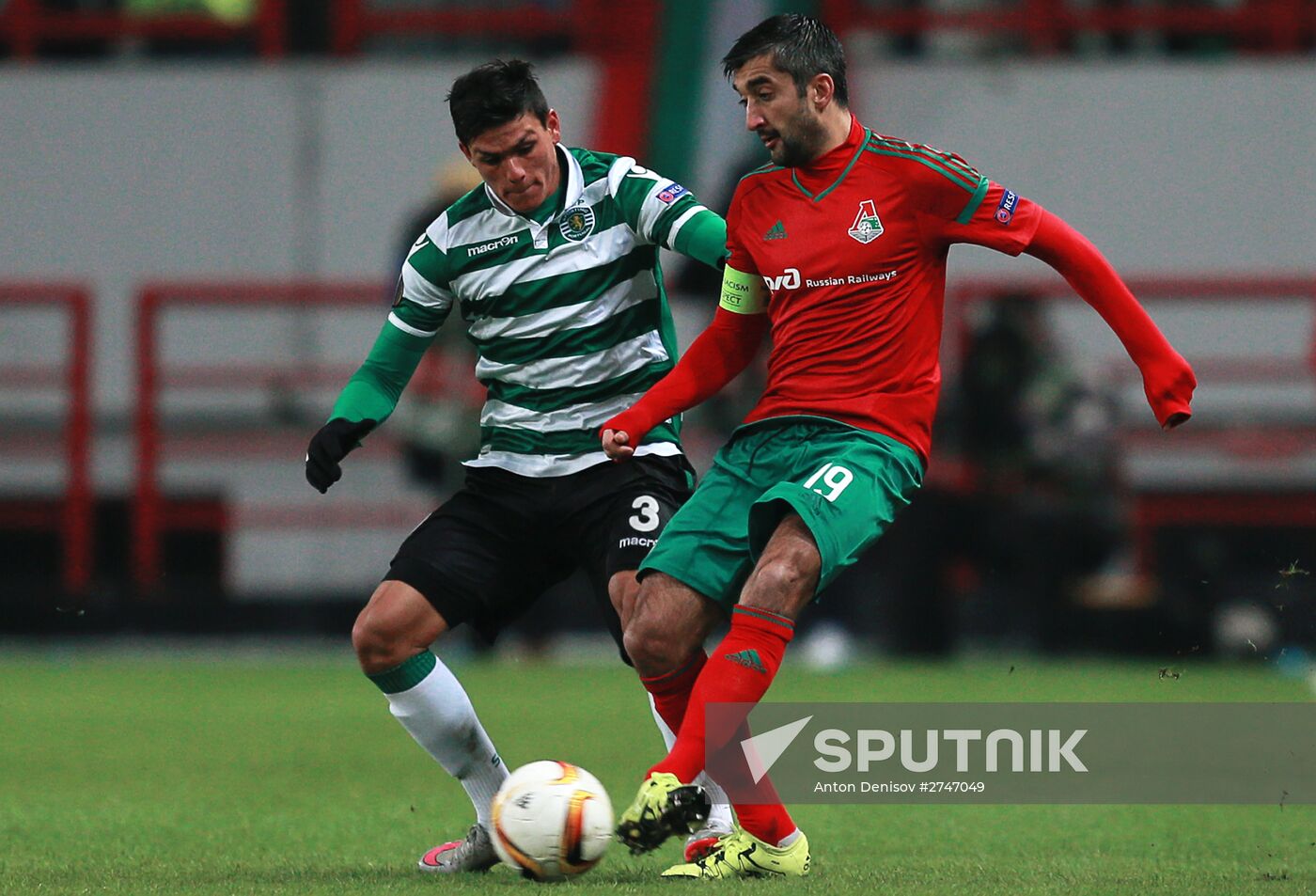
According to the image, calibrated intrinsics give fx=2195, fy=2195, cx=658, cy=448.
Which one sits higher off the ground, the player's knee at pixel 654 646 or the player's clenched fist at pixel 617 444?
the player's clenched fist at pixel 617 444

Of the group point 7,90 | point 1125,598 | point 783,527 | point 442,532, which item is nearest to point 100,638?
point 7,90

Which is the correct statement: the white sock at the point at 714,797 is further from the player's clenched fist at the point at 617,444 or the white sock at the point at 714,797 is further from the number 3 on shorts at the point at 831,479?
the number 3 on shorts at the point at 831,479

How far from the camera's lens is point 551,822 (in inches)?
186

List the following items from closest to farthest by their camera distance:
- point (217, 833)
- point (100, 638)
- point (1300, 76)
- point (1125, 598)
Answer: point (217, 833) < point (1125, 598) < point (100, 638) < point (1300, 76)

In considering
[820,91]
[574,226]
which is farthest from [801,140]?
[574,226]

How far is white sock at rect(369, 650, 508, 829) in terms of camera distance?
5.45 meters

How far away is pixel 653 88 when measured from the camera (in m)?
14.9

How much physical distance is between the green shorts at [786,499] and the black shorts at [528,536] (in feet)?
0.97

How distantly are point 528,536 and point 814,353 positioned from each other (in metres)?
0.92

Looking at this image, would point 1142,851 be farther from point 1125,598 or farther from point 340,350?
point 340,350

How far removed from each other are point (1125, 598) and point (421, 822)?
21.9 ft

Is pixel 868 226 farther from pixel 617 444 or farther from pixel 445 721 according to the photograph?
pixel 445 721

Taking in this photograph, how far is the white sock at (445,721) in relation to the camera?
5.45 metres

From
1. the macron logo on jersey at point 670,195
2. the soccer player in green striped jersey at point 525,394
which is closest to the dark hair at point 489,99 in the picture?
the soccer player in green striped jersey at point 525,394
